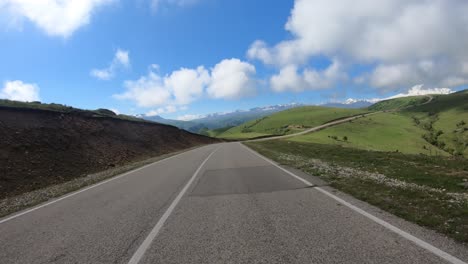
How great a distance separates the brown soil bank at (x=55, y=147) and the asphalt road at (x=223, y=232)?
8752mm

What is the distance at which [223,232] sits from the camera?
18.6ft

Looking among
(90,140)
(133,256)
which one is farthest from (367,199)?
(90,140)

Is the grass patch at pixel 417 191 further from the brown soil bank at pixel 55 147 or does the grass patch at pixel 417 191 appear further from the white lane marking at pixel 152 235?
the brown soil bank at pixel 55 147

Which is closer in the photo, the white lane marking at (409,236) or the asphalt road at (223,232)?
the white lane marking at (409,236)

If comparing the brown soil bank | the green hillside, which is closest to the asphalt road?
the brown soil bank

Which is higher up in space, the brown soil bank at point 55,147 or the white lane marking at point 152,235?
the brown soil bank at point 55,147

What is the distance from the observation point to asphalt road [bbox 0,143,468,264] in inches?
175

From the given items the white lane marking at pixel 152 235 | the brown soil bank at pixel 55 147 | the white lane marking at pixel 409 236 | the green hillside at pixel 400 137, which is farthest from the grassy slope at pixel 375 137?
the white lane marking at pixel 409 236

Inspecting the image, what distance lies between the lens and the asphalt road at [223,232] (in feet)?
14.6

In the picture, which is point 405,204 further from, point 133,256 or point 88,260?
point 88,260

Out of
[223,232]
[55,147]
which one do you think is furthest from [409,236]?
[55,147]

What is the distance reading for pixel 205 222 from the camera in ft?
21.0

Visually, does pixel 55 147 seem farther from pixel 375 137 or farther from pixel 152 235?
pixel 375 137

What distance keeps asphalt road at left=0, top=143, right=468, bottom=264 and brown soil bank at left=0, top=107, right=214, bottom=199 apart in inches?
345
